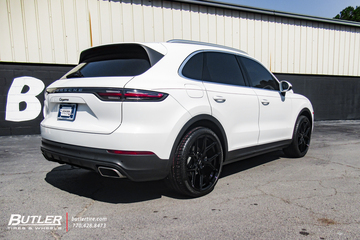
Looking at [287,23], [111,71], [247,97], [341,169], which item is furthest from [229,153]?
[287,23]

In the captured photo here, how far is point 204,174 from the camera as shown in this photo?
334cm

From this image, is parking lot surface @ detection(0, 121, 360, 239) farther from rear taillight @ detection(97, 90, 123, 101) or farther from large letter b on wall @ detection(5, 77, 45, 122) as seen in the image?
large letter b on wall @ detection(5, 77, 45, 122)

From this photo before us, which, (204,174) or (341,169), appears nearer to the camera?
(204,174)

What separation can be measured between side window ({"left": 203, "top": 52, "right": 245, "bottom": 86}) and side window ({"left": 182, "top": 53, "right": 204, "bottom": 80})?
0.08m

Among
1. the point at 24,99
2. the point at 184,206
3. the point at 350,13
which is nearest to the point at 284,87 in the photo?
the point at 184,206

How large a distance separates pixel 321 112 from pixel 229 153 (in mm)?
10590

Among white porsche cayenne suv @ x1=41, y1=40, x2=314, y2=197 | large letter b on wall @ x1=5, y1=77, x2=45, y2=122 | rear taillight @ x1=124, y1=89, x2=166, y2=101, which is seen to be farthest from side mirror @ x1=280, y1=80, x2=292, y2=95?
large letter b on wall @ x1=5, y1=77, x2=45, y2=122

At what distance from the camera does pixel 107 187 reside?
3621mm

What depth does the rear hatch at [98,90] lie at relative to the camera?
2.68 meters

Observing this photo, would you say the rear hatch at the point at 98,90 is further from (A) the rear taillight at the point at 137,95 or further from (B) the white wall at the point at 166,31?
(B) the white wall at the point at 166,31

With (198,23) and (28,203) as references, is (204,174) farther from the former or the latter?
(198,23)

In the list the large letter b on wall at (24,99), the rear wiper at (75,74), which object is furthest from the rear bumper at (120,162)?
the large letter b on wall at (24,99)

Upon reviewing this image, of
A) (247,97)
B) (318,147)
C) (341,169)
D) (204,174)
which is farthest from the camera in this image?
(318,147)

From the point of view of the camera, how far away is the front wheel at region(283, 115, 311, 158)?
199 inches
